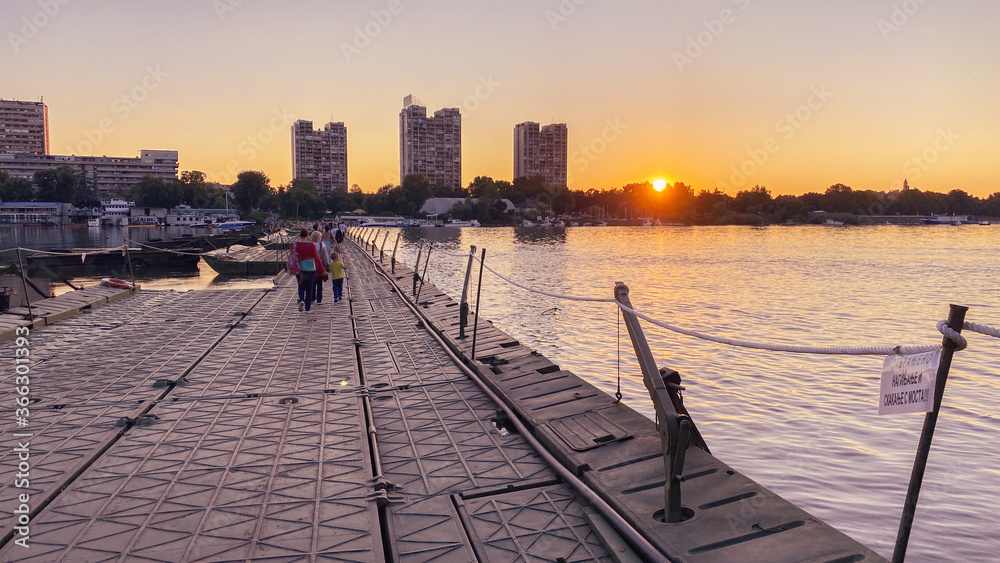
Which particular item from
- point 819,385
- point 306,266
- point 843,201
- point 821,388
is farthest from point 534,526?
point 843,201

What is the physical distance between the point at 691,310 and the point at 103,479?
2476 centimetres

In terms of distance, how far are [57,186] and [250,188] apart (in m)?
46.6

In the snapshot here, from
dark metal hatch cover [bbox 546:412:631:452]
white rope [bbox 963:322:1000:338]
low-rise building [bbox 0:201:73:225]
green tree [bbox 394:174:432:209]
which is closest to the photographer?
white rope [bbox 963:322:1000:338]

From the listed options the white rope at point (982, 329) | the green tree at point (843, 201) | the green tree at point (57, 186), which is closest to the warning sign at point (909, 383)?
the white rope at point (982, 329)

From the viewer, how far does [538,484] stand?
525 cm

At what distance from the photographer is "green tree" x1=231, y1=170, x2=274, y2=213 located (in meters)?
164

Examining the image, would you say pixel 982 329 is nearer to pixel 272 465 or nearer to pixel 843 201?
pixel 272 465

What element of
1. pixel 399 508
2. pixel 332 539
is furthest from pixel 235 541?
pixel 399 508

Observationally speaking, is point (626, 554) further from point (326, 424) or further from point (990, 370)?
point (990, 370)

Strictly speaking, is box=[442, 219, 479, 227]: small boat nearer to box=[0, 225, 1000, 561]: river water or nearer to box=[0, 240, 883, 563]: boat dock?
box=[0, 225, 1000, 561]: river water

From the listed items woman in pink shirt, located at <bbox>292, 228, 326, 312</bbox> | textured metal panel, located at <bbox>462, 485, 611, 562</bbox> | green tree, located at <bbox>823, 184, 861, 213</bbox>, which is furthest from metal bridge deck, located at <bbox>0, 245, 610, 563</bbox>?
green tree, located at <bbox>823, 184, 861, 213</bbox>

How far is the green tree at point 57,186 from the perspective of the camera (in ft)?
522

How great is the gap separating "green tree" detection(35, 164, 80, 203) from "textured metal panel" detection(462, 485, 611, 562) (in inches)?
7514

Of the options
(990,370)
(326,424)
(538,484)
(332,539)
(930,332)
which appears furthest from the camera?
(930,332)
